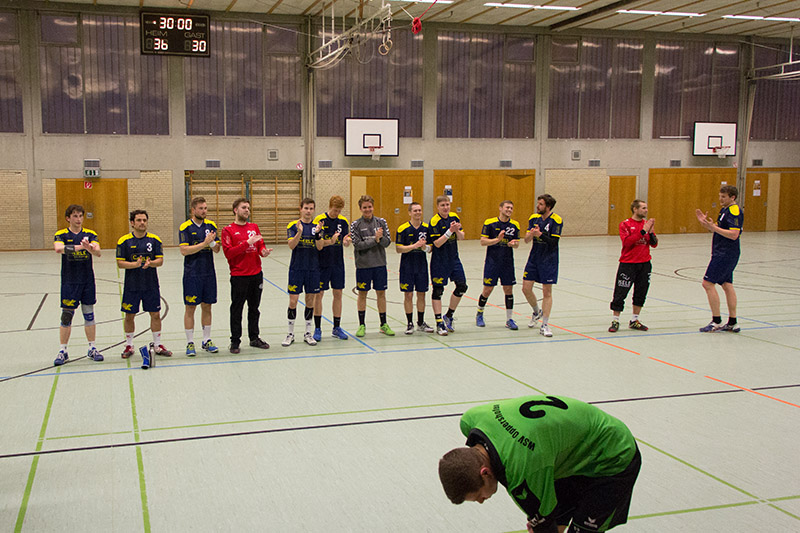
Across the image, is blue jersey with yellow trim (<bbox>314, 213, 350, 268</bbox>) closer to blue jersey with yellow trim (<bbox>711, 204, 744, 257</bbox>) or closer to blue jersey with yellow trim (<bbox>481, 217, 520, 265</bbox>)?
blue jersey with yellow trim (<bbox>481, 217, 520, 265</bbox>)

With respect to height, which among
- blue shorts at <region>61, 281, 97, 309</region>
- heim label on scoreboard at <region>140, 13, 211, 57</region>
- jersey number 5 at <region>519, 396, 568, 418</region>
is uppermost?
heim label on scoreboard at <region>140, 13, 211, 57</region>

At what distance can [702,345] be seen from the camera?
941 centimetres

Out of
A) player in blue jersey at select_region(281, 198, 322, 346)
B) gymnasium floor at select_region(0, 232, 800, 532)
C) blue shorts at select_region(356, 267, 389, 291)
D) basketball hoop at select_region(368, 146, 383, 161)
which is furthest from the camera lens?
basketball hoop at select_region(368, 146, 383, 161)

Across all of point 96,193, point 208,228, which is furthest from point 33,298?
point 96,193

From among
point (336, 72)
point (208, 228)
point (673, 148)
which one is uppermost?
point (336, 72)

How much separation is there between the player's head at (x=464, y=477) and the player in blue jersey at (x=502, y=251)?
7615mm

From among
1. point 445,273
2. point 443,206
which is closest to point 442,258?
point 445,273

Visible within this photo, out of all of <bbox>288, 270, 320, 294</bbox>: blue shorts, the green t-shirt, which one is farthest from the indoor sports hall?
the green t-shirt

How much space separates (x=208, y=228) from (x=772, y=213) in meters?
30.5

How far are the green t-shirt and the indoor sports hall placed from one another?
1.51 m

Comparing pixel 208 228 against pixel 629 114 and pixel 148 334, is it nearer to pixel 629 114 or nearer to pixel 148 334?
pixel 148 334

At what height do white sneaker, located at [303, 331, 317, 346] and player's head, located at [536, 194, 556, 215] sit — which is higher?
player's head, located at [536, 194, 556, 215]

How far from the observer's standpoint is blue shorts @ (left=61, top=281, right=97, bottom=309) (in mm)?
8148

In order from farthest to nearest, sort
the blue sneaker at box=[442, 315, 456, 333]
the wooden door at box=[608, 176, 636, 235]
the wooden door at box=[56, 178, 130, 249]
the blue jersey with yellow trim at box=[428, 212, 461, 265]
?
1. the wooden door at box=[608, 176, 636, 235]
2. the wooden door at box=[56, 178, 130, 249]
3. the blue sneaker at box=[442, 315, 456, 333]
4. the blue jersey with yellow trim at box=[428, 212, 461, 265]
